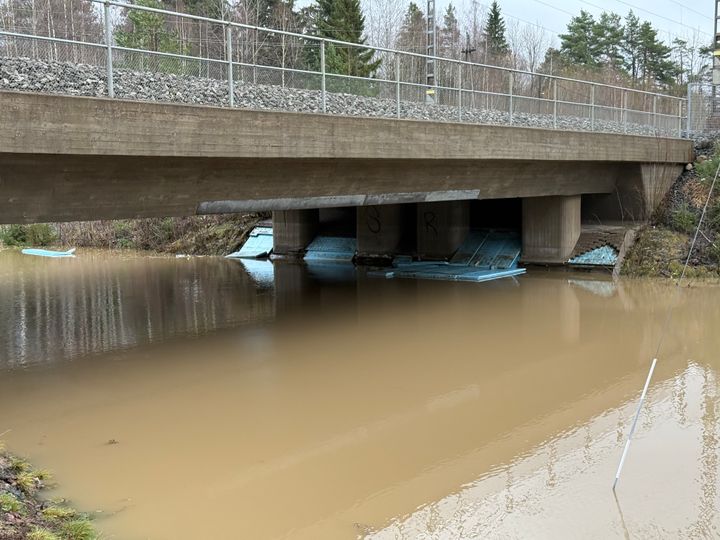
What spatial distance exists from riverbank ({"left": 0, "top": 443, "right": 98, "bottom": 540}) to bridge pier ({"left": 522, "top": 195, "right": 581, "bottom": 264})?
18259 millimetres

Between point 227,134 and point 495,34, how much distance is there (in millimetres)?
54590

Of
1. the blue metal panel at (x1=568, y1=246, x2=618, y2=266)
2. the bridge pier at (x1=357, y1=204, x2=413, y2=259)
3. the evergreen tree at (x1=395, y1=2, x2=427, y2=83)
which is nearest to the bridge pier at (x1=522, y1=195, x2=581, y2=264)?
the blue metal panel at (x1=568, y1=246, x2=618, y2=266)

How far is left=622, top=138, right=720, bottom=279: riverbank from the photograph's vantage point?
2095 centimetres

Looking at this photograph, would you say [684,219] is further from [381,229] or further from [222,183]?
[222,183]

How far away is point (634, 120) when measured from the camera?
78.4ft

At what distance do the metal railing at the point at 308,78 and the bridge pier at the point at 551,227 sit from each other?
8.33 ft

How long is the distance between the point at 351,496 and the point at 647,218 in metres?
19.1

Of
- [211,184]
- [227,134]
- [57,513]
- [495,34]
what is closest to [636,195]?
[211,184]

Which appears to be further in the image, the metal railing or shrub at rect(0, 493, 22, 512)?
the metal railing

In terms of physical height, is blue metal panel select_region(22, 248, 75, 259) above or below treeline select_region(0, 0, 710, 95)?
below

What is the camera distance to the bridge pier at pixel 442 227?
2464 cm

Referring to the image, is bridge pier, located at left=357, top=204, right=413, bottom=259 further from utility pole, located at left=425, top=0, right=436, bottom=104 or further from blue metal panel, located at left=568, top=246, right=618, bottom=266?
blue metal panel, located at left=568, top=246, right=618, bottom=266

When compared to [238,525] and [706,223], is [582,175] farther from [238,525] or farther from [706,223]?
[238,525]

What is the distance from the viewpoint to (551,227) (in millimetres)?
22969
